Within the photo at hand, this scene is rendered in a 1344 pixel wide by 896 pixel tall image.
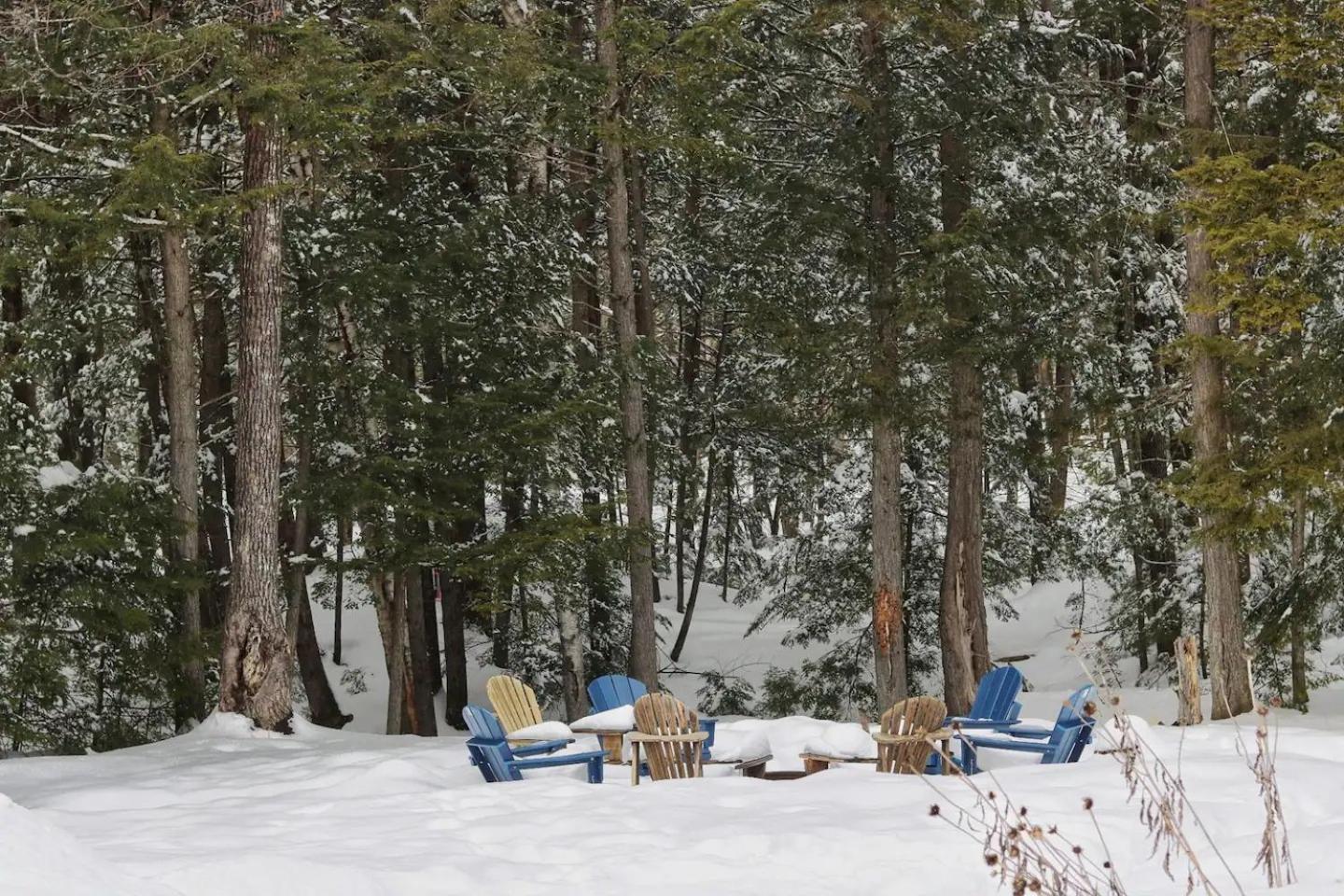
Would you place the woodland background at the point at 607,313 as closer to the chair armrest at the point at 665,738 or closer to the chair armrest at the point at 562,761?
the chair armrest at the point at 562,761

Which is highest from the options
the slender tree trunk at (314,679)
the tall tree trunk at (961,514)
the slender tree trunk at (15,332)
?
the slender tree trunk at (15,332)

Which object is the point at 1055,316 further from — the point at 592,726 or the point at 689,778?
the point at 689,778

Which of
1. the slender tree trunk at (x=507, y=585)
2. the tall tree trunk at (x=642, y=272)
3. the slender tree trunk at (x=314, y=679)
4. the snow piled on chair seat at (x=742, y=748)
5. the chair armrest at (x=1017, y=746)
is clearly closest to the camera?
the chair armrest at (x=1017, y=746)

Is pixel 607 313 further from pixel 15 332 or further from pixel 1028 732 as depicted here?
pixel 1028 732

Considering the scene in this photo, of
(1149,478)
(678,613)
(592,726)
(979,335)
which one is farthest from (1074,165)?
(678,613)

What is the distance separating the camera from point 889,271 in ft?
46.3

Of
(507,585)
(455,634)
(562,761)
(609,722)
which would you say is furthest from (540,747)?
(455,634)

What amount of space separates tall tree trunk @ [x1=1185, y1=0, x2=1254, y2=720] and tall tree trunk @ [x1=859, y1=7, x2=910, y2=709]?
9.91ft

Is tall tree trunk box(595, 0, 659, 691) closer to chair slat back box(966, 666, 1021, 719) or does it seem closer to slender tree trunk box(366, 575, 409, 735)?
slender tree trunk box(366, 575, 409, 735)

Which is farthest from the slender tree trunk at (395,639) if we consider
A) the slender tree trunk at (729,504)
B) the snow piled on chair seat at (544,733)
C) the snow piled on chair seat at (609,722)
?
the slender tree trunk at (729,504)

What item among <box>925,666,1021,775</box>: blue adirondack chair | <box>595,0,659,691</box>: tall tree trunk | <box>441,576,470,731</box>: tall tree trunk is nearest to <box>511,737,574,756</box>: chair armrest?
<box>925,666,1021,775</box>: blue adirondack chair

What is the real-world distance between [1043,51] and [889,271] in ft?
10.1

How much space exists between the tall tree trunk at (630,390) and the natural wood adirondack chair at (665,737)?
17.4 feet

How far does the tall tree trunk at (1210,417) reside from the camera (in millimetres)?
11727
